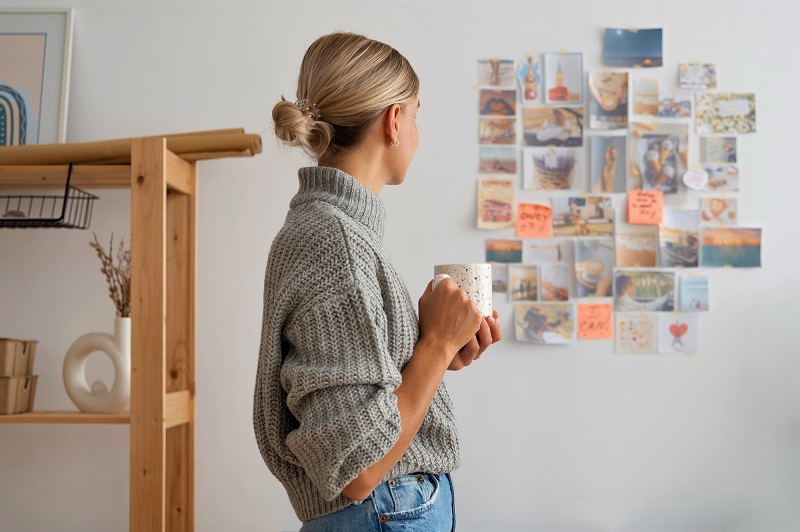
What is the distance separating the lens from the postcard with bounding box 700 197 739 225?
2182 mm

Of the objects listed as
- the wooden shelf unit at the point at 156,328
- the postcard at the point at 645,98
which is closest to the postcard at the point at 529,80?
the postcard at the point at 645,98

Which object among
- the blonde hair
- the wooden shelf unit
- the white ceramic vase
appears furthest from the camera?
the white ceramic vase

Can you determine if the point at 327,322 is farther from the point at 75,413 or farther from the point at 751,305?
the point at 751,305

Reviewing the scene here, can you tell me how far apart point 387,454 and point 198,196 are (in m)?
1.37

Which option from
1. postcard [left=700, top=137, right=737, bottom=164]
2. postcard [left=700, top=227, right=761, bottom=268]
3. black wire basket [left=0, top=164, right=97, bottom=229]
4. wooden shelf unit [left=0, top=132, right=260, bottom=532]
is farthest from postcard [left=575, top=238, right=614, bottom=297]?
black wire basket [left=0, top=164, right=97, bottom=229]

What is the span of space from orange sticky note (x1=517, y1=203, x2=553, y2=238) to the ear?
1.12m

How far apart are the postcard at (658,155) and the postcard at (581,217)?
0.11 meters

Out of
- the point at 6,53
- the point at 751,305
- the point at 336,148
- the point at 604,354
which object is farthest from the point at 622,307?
the point at 6,53

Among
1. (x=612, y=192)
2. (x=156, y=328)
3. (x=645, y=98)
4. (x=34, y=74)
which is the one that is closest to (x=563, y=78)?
(x=645, y=98)

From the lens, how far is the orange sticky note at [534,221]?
217 centimetres

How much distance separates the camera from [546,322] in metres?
2.16

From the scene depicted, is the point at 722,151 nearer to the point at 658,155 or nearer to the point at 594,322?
A: the point at 658,155

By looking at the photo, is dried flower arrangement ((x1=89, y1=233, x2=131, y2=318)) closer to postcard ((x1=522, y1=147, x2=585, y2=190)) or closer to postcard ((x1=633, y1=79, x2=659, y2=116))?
postcard ((x1=522, y1=147, x2=585, y2=190))

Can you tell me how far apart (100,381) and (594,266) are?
50.3 inches
